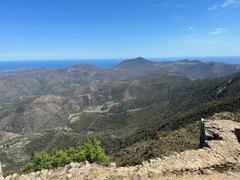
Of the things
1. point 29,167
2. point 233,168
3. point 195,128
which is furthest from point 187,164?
point 29,167

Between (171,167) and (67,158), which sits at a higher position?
(171,167)

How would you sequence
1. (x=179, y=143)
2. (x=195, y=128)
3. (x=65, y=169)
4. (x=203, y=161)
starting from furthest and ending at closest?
1. (x=195, y=128)
2. (x=179, y=143)
3. (x=65, y=169)
4. (x=203, y=161)

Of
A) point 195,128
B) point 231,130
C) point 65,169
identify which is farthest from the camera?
point 195,128

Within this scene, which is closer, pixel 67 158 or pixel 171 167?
pixel 171 167

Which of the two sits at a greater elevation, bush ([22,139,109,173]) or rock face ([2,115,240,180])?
rock face ([2,115,240,180])

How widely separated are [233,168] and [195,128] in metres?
34.3

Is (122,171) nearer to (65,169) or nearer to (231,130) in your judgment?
(65,169)

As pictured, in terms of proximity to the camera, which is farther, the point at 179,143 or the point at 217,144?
the point at 179,143

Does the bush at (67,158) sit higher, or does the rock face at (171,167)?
the rock face at (171,167)

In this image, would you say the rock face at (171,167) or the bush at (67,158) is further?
the bush at (67,158)

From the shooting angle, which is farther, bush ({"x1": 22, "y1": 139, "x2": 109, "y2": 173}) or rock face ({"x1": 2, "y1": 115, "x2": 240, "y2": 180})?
bush ({"x1": 22, "y1": 139, "x2": 109, "y2": 173})

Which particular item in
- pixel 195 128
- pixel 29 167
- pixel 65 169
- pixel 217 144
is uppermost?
pixel 217 144

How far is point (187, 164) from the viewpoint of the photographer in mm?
21969

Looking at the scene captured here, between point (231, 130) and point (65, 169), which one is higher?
point (231, 130)
